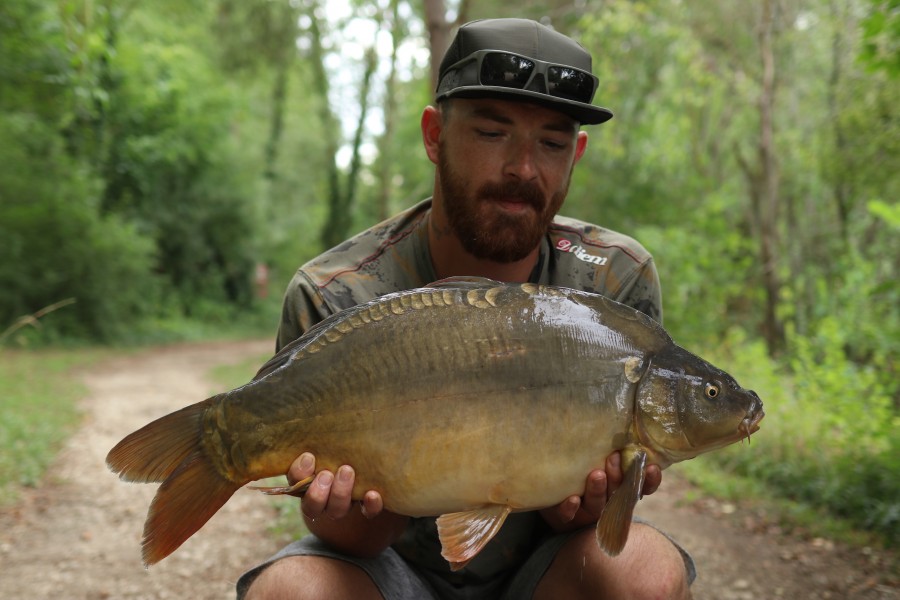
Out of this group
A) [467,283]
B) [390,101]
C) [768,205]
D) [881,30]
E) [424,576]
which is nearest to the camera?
[467,283]

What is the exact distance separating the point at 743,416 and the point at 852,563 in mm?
2921

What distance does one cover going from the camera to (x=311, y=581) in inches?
78.9

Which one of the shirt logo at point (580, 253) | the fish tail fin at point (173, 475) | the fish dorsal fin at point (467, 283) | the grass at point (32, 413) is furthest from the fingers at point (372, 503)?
the grass at point (32, 413)

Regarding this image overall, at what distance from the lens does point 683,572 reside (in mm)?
2094

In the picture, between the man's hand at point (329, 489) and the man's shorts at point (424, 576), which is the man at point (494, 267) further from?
the man's hand at point (329, 489)

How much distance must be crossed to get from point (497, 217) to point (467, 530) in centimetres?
95

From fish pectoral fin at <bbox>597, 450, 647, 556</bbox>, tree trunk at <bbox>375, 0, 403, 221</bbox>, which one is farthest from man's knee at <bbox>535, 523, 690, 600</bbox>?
tree trunk at <bbox>375, 0, 403, 221</bbox>

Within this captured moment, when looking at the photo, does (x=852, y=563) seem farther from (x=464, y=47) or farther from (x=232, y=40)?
(x=232, y=40)

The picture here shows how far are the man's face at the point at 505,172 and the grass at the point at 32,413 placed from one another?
400 cm

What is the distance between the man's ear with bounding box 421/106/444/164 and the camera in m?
2.46

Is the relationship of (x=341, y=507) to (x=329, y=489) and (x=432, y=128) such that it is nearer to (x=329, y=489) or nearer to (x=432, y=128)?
(x=329, y=489)

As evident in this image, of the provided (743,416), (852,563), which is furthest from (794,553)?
(743,416)

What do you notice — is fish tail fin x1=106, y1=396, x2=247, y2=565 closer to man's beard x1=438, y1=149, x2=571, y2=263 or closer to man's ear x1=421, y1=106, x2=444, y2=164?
man's beard x1=438, y1=149, x2=571, y2=263

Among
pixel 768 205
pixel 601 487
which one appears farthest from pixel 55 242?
pixel 601 487
